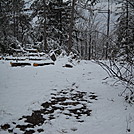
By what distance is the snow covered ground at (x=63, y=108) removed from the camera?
2591mm

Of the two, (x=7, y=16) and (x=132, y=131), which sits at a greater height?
(x=7, y=16)

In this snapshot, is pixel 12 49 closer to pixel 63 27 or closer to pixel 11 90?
pixel 63 27

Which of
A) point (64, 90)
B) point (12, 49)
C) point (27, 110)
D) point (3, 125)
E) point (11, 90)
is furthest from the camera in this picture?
point (12, 49)

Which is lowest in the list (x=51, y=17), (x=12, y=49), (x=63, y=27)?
(x=12, y=49)

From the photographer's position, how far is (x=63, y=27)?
54.3 ft

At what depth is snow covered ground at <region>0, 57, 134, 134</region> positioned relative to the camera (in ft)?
8.50

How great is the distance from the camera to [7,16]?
16422 mm

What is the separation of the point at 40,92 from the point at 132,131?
2.72 metres

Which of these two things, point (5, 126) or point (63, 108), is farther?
point (63, 108)

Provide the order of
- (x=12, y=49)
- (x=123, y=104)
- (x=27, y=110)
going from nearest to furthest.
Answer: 1. (x=27, y=110)
2. (x=123, y=104)
3. (x=12, y=49)

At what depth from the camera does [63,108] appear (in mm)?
3441

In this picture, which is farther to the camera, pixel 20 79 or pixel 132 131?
pixel 20 79

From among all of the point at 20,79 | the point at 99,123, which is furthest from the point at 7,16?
the point at 99,123

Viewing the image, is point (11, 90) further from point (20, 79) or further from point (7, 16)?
point (7, 16)
